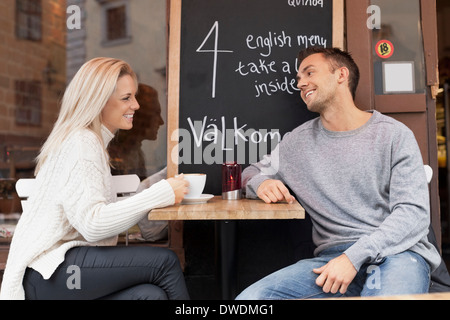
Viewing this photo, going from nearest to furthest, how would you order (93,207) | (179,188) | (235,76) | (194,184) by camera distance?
(93,207) → (179,188) → (194,184) → (235,76)

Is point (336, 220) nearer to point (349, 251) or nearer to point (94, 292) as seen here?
point (349, 251)

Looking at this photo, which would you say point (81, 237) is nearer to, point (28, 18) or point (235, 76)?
point (235, 76)

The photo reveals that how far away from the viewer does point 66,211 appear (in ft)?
4.46

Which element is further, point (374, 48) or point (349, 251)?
point (374, 48)

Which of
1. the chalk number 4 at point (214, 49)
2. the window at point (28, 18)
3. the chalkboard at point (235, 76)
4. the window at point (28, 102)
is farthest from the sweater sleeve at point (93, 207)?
the window at point (28, 18)

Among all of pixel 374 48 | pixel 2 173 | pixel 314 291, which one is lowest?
pixel 314 291

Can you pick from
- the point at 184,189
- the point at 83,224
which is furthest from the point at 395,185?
the point at 83,224

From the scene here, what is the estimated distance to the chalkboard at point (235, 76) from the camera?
2131mm

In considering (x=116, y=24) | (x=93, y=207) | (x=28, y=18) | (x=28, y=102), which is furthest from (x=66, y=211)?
(x=28, y=18)

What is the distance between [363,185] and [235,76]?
920mm

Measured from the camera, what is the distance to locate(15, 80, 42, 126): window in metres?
2.63

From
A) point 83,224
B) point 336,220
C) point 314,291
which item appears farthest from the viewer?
point 336,220

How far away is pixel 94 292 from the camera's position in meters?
1.37

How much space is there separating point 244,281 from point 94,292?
3.34 feet
